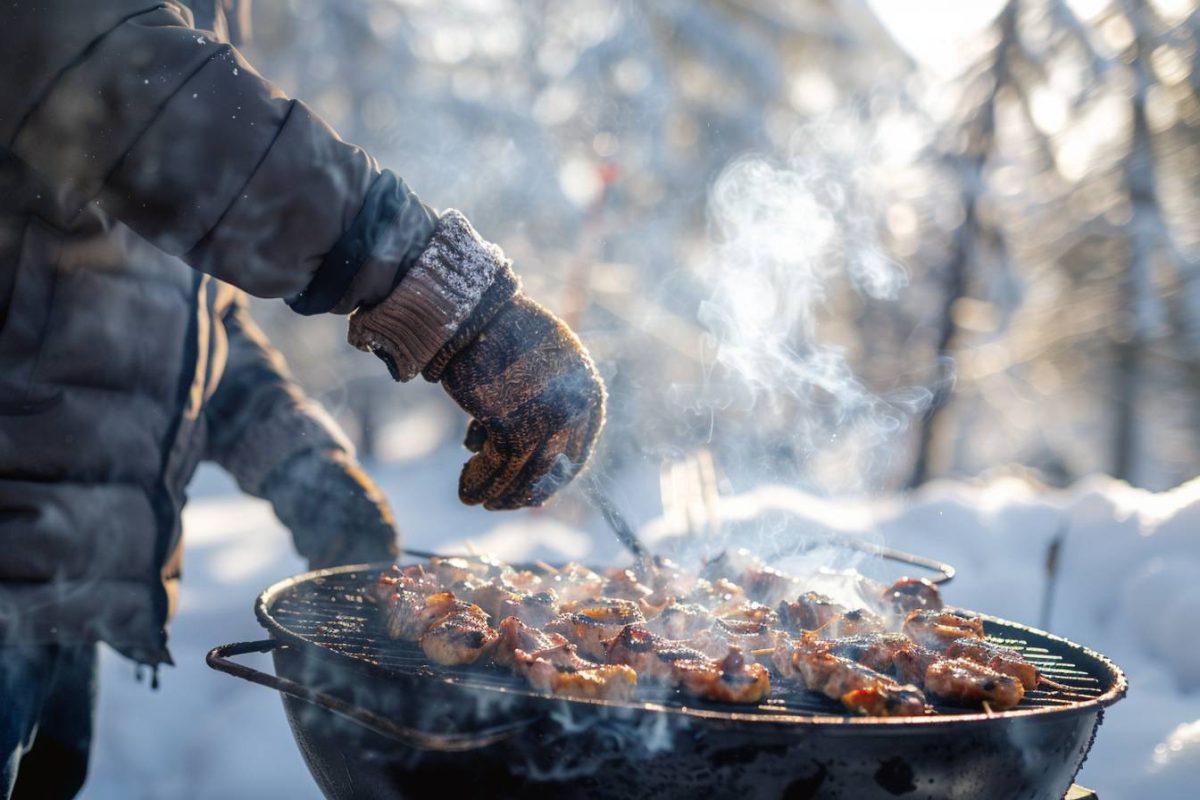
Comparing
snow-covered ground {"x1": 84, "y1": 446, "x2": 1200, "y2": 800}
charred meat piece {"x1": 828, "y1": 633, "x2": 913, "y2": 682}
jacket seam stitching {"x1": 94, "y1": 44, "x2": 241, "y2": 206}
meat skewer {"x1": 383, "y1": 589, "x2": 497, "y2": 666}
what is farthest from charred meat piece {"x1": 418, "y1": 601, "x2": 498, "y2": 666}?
snow-covered ground {"x1": 84, "y1": 446, "x2": 1200, "y2": 800}

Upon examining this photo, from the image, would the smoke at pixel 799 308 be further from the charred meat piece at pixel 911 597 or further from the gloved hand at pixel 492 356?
the gloved hand at pixel 492 356

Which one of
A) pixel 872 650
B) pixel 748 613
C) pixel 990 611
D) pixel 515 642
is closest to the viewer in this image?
pixel 515 642

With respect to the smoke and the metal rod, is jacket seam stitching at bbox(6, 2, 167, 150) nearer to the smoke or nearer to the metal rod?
the metal rod

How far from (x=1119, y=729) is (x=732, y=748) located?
8.41ft

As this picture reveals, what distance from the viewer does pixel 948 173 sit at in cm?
1154

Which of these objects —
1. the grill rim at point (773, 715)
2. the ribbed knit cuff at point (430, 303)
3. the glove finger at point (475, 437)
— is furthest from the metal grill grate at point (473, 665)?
the ribbed knit cuff at point (430, 303)

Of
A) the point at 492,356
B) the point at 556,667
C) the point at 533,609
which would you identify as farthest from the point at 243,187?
the point at 533,609

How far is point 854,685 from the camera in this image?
6.44 feet

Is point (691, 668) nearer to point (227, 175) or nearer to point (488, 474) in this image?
point (488, 474)

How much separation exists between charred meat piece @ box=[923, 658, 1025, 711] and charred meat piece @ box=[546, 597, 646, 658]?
2.57ft

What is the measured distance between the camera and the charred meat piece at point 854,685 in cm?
186

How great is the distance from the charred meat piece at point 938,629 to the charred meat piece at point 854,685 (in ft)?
1.34

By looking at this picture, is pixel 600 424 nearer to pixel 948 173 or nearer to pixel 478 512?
pixel 478 512

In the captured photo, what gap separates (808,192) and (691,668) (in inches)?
414
